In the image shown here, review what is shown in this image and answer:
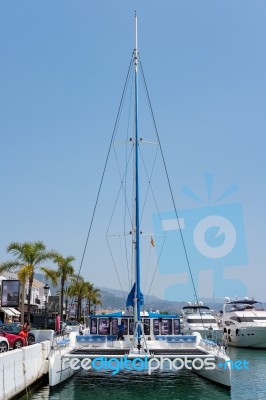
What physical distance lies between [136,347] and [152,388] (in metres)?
2.37

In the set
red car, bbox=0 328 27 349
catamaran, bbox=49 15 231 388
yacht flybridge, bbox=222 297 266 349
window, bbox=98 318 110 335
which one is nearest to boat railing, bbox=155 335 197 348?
catamaran, bbox=49 15 231 388

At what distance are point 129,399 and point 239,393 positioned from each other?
15.4 feet

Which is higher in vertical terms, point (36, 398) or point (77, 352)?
point (77, 352)

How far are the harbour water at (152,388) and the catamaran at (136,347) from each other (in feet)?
1.66

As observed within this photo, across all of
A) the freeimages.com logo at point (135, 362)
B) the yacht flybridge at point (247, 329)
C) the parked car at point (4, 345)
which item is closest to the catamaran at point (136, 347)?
the freeimages.com logo at point (135, 362)

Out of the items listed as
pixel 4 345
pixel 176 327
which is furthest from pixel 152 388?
pixel 4 345

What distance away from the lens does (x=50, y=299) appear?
4328 cm

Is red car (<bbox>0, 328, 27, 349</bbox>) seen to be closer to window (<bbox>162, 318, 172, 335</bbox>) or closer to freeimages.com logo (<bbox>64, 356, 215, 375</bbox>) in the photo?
freeimages.com logo (<bbox>64, 356, 215, 375</bbox>)

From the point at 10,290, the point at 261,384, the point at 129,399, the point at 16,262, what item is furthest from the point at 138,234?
the point at 16,262

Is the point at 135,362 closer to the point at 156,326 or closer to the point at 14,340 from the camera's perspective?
the point at 156,326

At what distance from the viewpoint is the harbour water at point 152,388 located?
18.7 m

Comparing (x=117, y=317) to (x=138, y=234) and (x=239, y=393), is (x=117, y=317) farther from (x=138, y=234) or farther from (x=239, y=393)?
(x=239, y=393)

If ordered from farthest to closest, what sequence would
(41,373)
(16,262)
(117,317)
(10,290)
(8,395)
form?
(16,262)
(10,290)
(117,317)
(41,373)
(8,395)

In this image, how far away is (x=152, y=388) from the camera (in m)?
20.6
